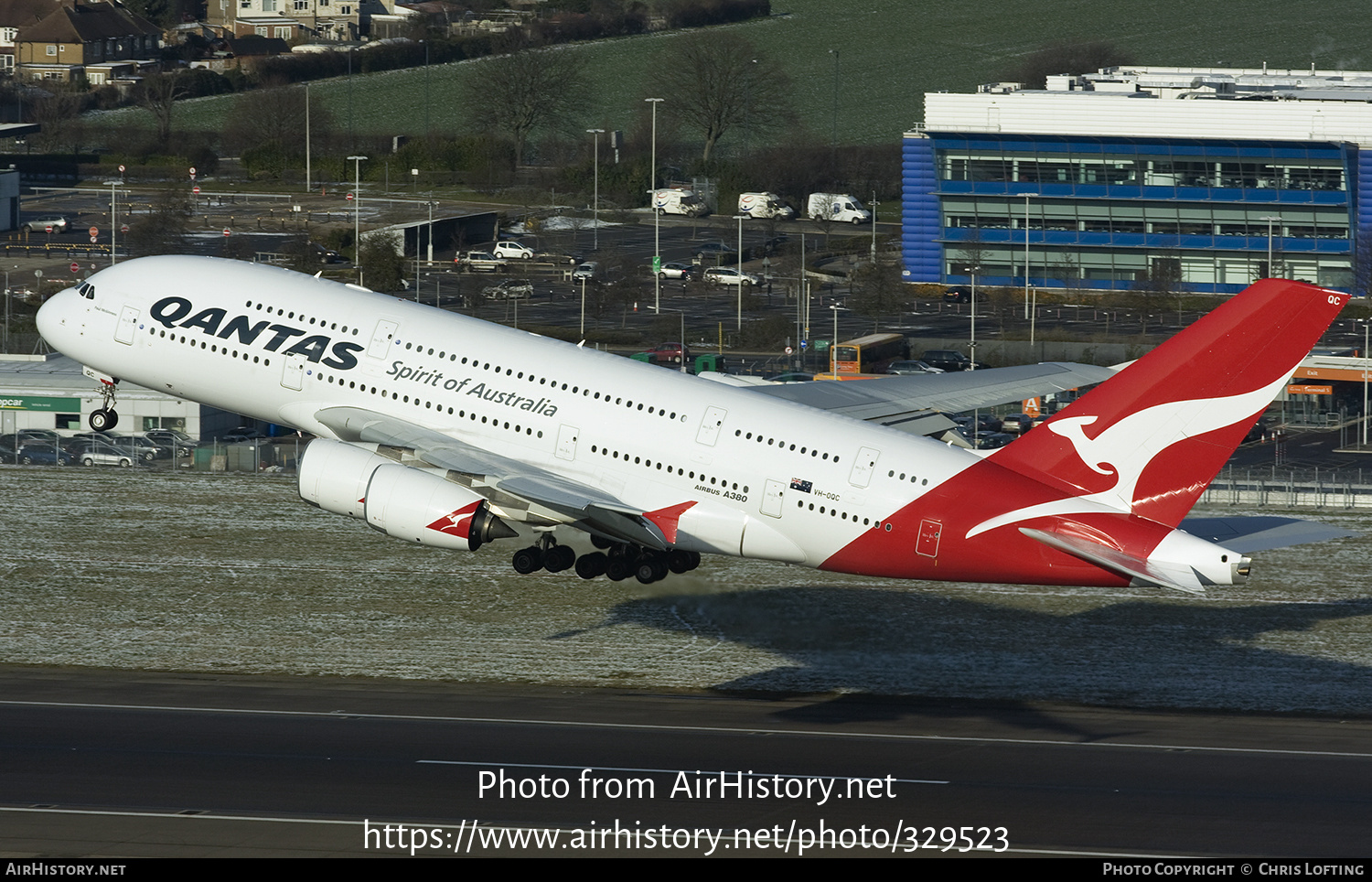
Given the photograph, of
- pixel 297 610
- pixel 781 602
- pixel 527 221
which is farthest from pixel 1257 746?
pixel 527 221

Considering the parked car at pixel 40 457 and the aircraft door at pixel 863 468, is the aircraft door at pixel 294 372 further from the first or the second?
the parked car at pixel 40 457

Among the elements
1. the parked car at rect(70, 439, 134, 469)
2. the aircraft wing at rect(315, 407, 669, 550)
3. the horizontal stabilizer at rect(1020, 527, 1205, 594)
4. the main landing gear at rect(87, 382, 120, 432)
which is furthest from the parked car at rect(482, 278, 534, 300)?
the horizontal stabilizer at rect(1020, 527, 1205, 594)

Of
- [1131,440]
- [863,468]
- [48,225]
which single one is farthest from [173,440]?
[48,225]

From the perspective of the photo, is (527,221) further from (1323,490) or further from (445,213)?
(1323,490)

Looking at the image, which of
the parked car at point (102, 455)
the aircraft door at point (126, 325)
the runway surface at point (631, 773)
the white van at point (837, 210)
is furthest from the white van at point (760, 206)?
the runway surface at point (631, 773)

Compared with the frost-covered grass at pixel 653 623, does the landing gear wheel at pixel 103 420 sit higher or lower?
higher

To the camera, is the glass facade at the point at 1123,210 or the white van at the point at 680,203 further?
the white van at the point at 680,203
